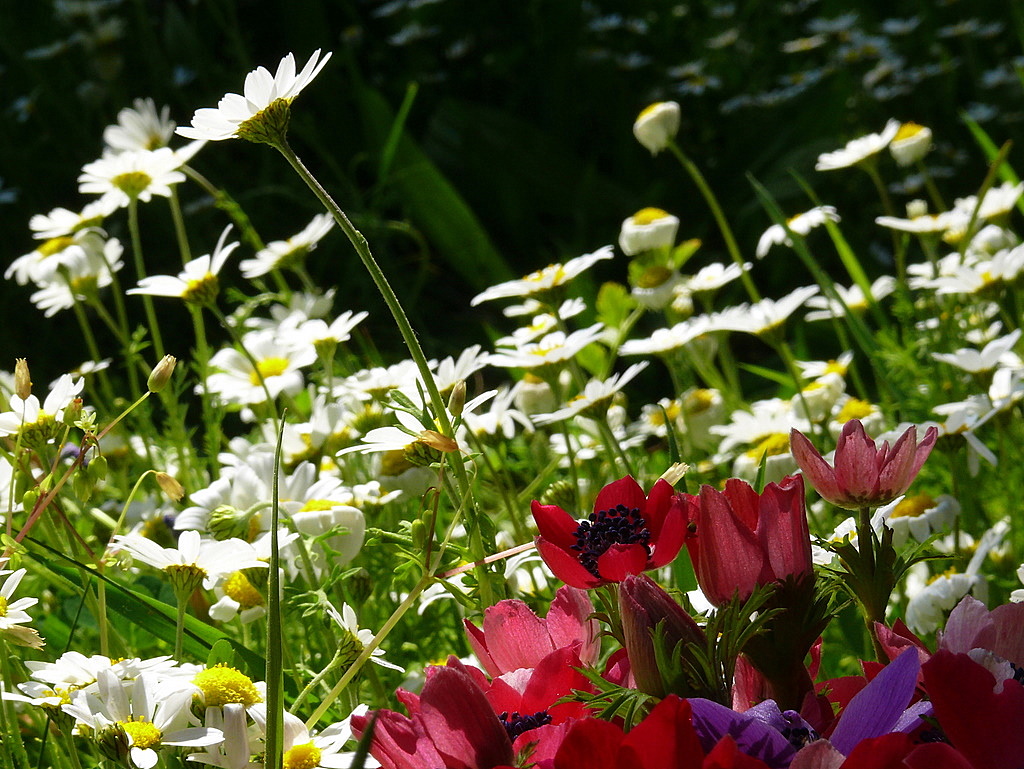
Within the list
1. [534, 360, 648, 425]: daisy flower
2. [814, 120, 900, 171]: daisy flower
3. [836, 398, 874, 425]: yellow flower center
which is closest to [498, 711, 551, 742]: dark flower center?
[534, 360, 648, 425]: daisy flower

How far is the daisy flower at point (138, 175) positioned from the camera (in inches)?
37.3

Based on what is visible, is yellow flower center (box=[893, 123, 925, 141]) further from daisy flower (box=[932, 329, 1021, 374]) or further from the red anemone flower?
the red anemone flower

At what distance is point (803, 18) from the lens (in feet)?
10.8

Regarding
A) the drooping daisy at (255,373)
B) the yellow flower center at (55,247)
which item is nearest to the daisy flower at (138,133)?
the yellow flower center at (55,247)

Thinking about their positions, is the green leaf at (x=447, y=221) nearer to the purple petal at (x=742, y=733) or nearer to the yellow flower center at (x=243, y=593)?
the yellow flower center at (x=243, y=593)

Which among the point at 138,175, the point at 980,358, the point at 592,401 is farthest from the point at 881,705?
the point at 138,175

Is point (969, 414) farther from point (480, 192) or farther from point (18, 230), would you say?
point (18, 230)

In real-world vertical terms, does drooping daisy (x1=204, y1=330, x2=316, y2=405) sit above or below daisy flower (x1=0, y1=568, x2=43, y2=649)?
below

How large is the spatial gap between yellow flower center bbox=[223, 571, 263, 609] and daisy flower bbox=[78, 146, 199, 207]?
1.28ft

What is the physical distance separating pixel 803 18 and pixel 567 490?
2.87 meters

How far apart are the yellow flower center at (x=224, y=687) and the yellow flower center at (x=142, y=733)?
3 centimetres

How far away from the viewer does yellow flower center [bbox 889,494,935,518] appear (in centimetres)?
81

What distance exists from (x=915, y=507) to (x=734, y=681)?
0.46 meters

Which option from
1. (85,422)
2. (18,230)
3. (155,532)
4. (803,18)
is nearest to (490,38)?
(803,18)
